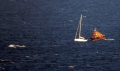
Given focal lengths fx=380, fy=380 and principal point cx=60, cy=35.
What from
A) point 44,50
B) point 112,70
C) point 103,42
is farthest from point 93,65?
point 103,42

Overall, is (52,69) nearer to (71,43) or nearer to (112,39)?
(71,43)

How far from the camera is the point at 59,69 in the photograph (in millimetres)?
118438

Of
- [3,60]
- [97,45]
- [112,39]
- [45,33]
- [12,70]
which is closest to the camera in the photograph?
[12,70]

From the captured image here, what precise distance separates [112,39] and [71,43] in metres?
20.1

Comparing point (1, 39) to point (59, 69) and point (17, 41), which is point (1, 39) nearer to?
point (17, 41)

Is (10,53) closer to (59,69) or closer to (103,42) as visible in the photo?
(59,69)

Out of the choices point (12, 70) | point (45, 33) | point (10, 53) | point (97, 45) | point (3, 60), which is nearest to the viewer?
point (12, 70)

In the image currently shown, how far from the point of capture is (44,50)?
465 feet

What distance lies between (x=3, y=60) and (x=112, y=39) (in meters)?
53.7

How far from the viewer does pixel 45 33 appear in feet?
568

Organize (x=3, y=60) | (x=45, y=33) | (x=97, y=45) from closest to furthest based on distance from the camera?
(x=3, y=60) < (x=97, y=45) < (x=45, y=33)

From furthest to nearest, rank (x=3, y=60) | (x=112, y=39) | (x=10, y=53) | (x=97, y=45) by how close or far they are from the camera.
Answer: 1. (x=112, y=39)
2. (x=97, y=45)
3. (x=10, y=53)
4. (x=3, y=60)

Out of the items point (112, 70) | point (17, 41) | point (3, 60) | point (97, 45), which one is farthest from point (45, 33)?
point (112, 70)

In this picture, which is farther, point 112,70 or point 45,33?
point 45,33
